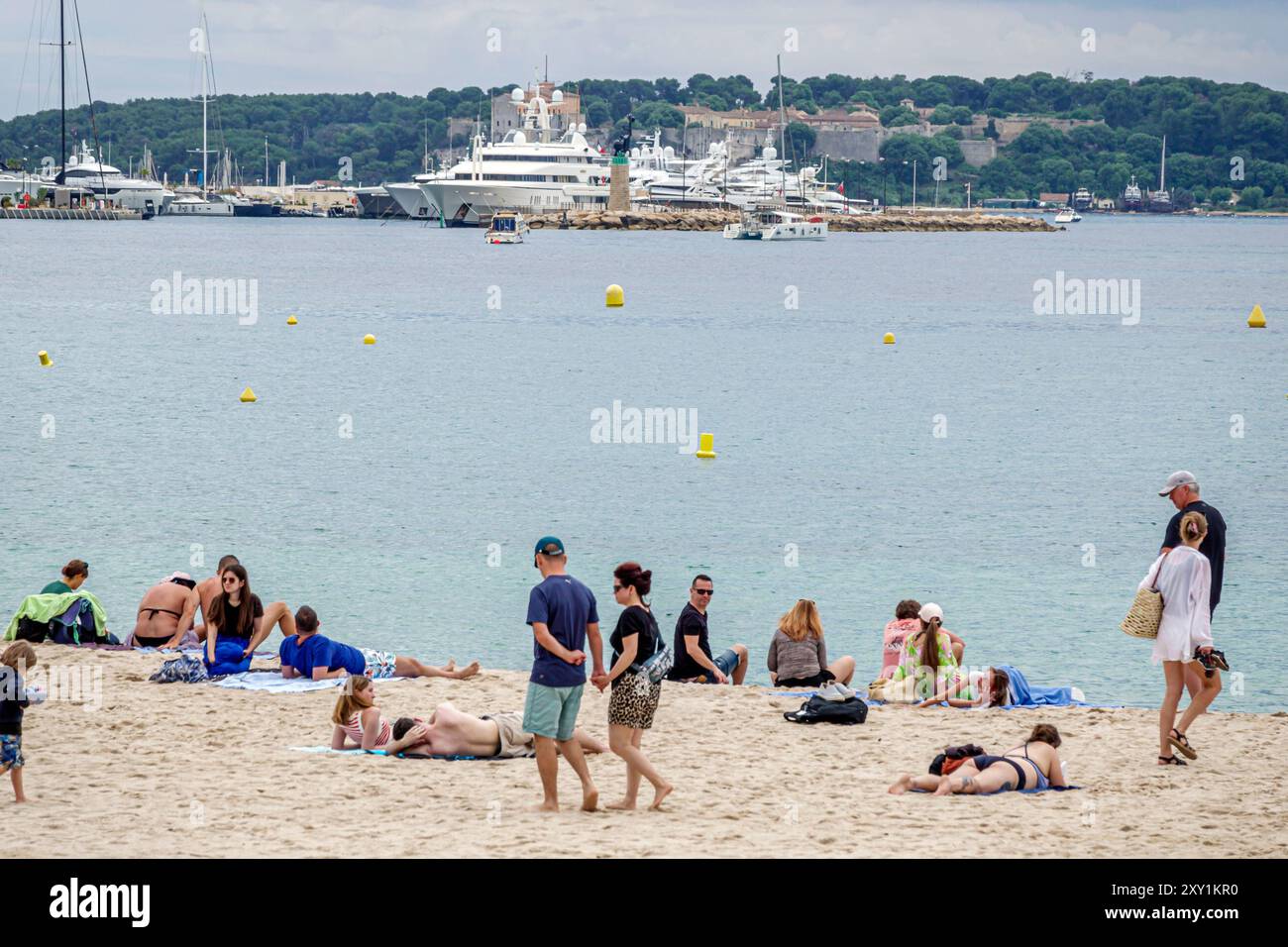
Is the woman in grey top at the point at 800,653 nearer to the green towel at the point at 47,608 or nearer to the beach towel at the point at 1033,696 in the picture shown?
the beach towel at the point at 1033,696

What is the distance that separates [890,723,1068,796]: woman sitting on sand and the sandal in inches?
37.7

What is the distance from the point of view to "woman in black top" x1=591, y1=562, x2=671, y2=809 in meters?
9.73

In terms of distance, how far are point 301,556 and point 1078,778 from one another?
13836mm

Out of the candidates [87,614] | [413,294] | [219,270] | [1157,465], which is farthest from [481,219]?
[87,614]

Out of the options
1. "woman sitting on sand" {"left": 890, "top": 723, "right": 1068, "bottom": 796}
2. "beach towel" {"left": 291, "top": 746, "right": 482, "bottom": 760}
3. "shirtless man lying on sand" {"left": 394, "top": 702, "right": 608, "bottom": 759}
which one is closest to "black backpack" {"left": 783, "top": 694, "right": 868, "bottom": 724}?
"woman sitting on sand" {"left": 890, "top": 723, "right": 1068, "bottom": 796}

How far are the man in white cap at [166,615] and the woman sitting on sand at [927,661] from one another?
6277 mm

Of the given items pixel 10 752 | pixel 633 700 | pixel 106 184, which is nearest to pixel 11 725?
pixel 10 752

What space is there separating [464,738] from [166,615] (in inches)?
194

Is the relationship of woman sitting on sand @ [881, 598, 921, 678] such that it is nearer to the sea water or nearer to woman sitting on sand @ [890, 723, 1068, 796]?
the sea water

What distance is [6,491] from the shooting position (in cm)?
2797

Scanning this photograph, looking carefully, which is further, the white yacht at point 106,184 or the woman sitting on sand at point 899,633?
the white yacht at point 106,184

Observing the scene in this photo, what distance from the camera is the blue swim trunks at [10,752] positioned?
10039 millimetres

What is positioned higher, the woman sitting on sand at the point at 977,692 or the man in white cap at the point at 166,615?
the man in white cap at the point at 166,615

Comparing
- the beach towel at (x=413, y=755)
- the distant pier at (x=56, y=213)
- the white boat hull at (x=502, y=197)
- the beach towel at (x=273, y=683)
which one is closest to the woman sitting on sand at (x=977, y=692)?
the beach towel at (x=413, y=755)
